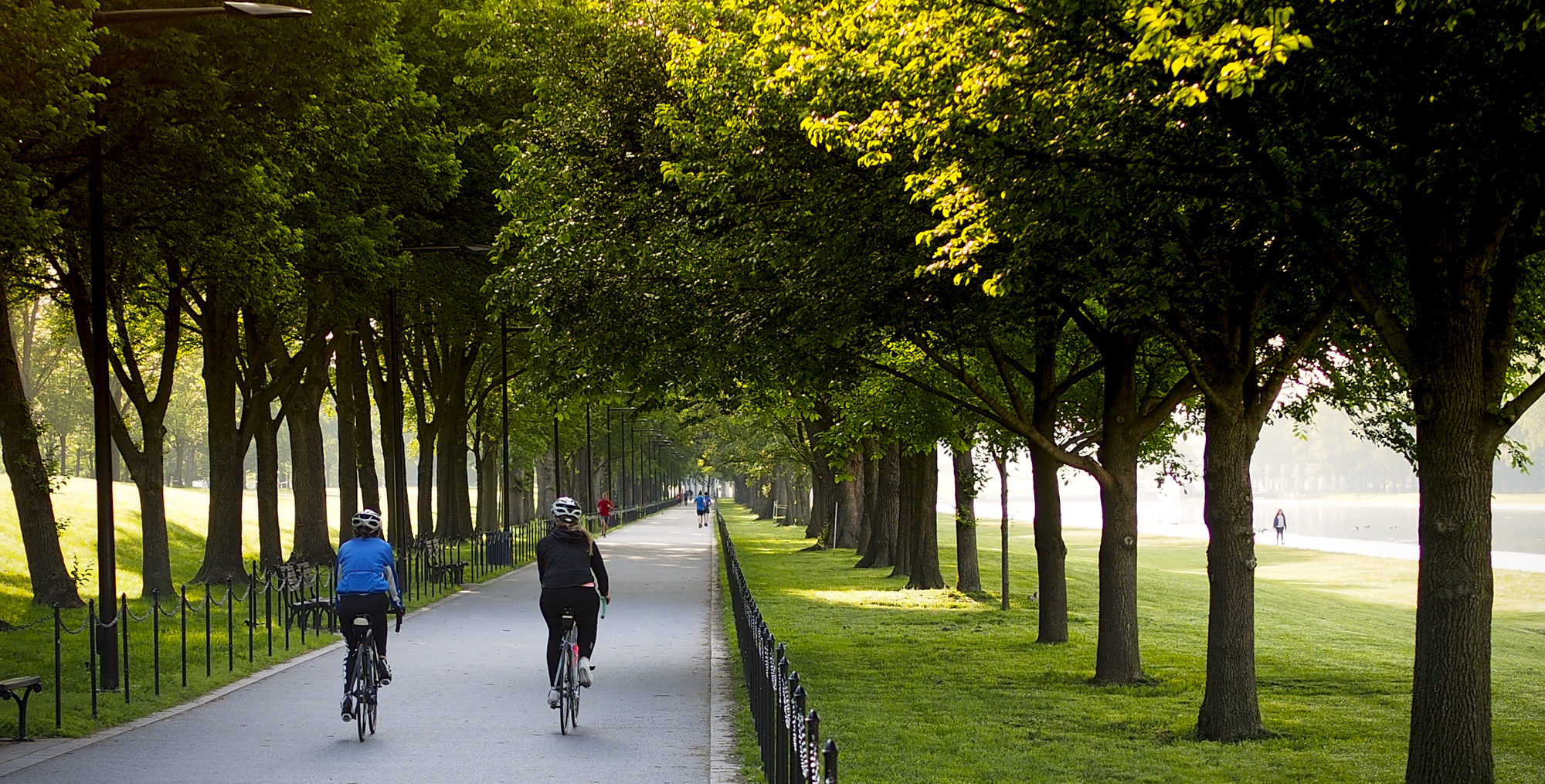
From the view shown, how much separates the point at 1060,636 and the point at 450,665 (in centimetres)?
839

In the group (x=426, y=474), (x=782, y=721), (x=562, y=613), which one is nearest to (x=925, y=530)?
(x=426, y=474)

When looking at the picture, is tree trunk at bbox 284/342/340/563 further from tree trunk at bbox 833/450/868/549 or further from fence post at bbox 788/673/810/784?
fence post at bbox 788/673/810/784

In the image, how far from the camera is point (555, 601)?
12898 millimetres

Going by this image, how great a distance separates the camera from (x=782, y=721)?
7.88 m

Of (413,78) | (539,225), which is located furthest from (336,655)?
(413,78)

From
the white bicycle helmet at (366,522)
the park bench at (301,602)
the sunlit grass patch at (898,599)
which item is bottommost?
the sunlit grass patch at (898,599)

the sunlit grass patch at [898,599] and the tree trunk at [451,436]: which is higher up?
the tree trunk at [451,436]

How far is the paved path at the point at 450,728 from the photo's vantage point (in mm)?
10719

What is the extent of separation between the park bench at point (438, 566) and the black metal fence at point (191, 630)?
24mm

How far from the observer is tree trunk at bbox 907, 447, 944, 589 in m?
31.2

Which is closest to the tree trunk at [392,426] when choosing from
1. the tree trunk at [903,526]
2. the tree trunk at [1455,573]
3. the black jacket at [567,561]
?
the tree trunk at [903,526]

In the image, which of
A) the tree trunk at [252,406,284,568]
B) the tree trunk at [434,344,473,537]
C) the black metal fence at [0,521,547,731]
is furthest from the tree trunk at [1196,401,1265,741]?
the tree trunk at [434,344,473,537]

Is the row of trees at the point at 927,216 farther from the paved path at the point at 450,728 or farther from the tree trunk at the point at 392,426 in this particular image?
the paved path at the point at 450,728

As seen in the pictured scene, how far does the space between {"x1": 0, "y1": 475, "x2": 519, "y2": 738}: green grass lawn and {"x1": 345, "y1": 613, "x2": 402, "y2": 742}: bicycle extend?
2.36 meters
